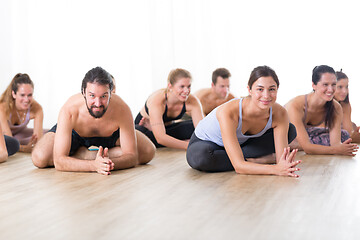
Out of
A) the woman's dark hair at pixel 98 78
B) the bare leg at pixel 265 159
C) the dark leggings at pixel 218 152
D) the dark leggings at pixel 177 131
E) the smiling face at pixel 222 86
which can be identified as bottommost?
the dark leggings at pixel 177 131

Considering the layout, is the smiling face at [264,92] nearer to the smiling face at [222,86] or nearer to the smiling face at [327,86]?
the smiling face at [327,86]

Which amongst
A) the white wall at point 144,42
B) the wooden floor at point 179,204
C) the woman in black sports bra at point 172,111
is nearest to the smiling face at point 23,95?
the woman in black sports bra at point 172,111

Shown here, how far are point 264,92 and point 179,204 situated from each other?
2.93 ft

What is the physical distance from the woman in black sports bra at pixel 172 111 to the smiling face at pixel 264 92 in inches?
58.5

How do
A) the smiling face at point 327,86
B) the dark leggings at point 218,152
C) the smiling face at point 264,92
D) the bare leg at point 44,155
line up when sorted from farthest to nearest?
the smiling face at point 327,86
the bare leg at point 44,155
the dark leggings at point 218,152
the smiling face at point 264,92

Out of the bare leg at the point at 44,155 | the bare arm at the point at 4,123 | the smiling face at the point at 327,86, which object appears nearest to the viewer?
the bare leg at the point at 44,155

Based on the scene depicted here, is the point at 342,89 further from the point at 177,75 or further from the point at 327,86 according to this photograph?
the point at 177,75

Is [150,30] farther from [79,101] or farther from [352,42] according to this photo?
[79,101]

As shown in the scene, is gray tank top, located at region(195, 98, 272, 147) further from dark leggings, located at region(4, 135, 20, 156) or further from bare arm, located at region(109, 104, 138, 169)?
dark leggings, located at region(4, 135, 20, 156)

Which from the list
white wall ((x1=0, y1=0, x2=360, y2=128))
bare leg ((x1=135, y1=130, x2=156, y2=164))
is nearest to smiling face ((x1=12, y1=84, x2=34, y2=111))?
bare leg ((x1=135, y1=130, x2=156, y2=164))

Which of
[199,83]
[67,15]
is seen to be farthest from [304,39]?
[67,15]

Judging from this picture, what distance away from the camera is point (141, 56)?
23.2 feet

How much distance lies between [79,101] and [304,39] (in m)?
4.00

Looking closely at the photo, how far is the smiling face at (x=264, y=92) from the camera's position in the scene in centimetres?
270
